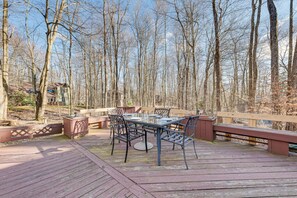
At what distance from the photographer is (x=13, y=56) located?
10.0 meters

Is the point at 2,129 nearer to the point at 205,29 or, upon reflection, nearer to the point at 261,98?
the point at 261,98

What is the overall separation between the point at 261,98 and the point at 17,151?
718 centimetres

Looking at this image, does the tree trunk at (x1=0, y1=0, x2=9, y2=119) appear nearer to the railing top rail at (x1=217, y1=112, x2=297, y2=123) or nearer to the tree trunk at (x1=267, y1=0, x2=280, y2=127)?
the railing top rail at (x1=217, y1=112, x2=297, y2=123)

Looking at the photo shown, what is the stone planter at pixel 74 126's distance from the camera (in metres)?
3.82

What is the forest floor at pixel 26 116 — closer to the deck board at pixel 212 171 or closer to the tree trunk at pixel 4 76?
the tree trunk at pixel 4 76

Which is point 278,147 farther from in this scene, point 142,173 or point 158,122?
point 142,173

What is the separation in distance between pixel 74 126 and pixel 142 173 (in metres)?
2.59

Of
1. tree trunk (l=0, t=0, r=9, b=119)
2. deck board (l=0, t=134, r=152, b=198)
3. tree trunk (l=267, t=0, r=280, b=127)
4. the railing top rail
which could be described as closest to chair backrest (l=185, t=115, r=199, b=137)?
deck board (l=0, t=134, r=152, b=198)

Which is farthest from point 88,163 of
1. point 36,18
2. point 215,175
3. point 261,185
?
point 36,18

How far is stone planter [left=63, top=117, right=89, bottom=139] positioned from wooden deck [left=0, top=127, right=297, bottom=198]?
68 cm

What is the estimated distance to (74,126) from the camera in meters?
3.87

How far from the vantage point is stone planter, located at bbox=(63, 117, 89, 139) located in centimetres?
382

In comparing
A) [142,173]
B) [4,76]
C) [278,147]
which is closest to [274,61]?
[278,147]

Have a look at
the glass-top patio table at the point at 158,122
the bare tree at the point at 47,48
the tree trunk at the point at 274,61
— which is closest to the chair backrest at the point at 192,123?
the glass-top patio table at the point at 158,122
